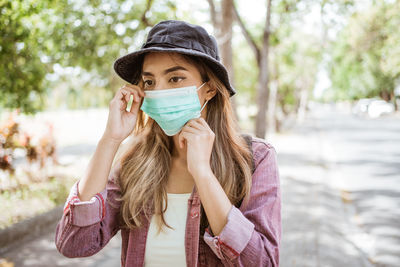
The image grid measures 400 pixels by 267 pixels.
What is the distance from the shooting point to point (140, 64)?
1854 mm

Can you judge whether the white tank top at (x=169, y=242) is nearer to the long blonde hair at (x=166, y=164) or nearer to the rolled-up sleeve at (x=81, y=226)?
the long blonde hair at (x=166, y=164)

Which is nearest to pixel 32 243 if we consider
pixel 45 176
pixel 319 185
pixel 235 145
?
pixel 45 176

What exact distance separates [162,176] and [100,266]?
8.78ft

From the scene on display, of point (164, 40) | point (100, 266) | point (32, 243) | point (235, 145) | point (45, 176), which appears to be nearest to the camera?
point (164, 40)

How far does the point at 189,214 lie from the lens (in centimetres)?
164

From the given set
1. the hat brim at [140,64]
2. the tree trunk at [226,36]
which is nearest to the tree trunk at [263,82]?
the tree trunk at [226,36]

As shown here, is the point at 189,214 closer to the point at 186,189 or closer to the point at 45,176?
the point at 186,189

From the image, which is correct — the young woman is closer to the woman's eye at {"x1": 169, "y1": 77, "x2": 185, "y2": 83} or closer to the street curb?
the woman's eye at {"x1": 169, "y1": 77, "x2": 185, "y2": 83}

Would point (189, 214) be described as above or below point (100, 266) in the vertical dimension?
above

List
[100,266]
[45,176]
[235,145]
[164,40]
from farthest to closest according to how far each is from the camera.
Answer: [45,176] → [100,266] → [235,145] → [164,40]

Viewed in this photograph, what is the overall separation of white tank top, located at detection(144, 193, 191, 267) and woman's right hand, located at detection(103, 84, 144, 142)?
47cm

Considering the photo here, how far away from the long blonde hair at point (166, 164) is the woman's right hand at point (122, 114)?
0.87ft

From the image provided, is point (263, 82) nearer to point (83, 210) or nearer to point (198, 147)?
point (198, 147)

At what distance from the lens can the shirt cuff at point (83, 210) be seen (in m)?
1.51
